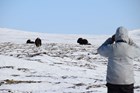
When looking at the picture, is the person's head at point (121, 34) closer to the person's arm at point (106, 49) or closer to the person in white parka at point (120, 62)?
the person in white parka at point (120, 62)

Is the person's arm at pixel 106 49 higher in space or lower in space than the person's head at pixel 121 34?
lower

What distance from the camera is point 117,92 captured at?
22.6 feet

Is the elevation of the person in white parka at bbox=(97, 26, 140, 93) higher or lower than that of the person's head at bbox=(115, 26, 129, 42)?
lower

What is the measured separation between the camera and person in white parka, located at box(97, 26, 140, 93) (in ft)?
22.6

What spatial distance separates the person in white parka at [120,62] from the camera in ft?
22.6

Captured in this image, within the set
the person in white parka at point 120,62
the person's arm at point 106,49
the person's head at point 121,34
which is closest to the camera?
the person in white parka at point 120,62

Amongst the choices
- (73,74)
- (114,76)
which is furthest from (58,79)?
(114,76)

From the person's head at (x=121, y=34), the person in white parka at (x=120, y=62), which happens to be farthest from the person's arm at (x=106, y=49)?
the person's head at (x=121, y=34)

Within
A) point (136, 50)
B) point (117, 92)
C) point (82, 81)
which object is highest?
point (136, 50)

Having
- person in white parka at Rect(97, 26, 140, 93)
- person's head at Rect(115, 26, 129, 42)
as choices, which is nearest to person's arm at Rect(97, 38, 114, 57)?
A: person in white parka at Rect(97, 26, 140, 93)

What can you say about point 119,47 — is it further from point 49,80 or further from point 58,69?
point 58,69

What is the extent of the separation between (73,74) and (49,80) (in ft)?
10.6

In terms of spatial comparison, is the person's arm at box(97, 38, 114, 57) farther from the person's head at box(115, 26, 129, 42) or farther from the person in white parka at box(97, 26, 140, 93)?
the person's head at box(115, 26, 129, 42)

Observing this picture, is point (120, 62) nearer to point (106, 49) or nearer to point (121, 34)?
point (106, 49)
